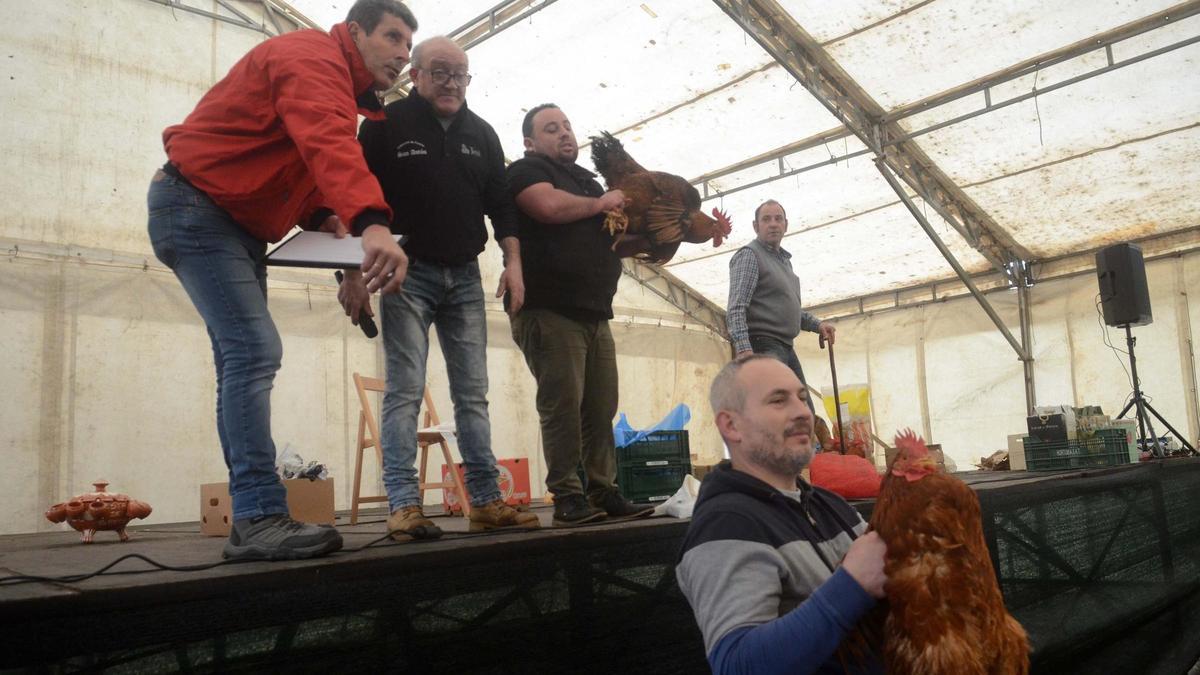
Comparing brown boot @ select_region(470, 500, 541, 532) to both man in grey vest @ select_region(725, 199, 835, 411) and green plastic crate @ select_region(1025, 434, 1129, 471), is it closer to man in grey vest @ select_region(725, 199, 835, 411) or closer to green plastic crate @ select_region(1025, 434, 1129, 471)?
man in grey vest @ select_region(725, 199, 835, 411)

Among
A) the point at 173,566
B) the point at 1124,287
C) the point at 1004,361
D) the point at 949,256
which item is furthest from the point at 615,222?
the point at 1004,361

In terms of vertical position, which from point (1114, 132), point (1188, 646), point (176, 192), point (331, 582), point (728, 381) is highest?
point (1114, 132)

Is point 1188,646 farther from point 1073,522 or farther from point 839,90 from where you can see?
point 839,90

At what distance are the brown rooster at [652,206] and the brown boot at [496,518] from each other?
38.4 inches

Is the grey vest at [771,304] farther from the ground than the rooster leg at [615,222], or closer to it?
closer to it

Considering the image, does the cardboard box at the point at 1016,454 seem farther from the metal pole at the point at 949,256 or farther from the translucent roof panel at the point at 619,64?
the translucent roof panel at the point at 619,64

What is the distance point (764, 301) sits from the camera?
12.5ft

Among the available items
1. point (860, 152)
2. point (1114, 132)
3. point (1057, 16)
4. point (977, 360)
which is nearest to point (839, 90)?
point (860, 152)

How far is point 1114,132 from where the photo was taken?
745 cm

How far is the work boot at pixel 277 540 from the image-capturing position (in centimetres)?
180

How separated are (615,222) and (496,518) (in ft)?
3.49

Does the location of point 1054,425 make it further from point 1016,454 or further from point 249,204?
point 249,204

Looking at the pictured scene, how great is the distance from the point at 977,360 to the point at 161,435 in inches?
347

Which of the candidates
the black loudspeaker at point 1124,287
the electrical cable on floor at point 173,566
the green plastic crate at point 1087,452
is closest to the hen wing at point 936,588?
the electrical cable on floor at point 173,566
